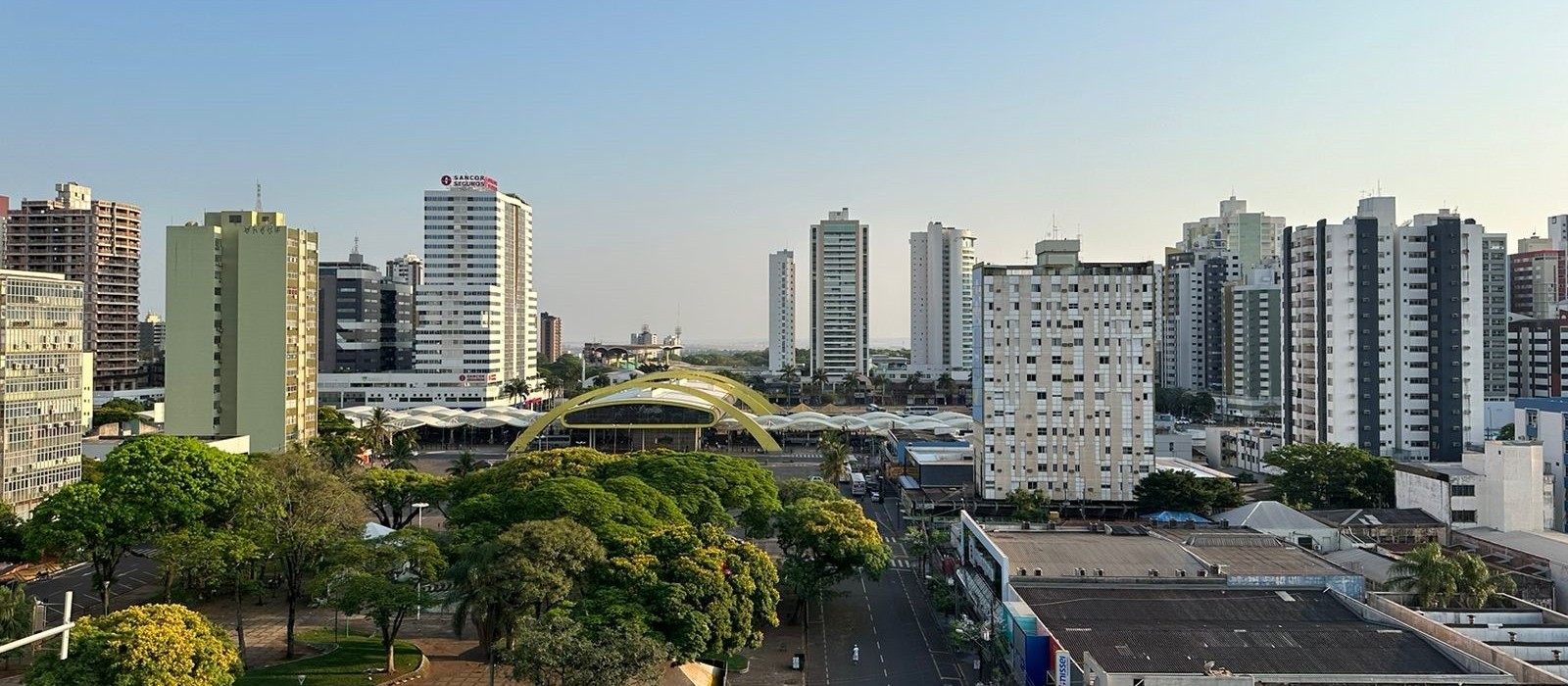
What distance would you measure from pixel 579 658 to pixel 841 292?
5120 inches

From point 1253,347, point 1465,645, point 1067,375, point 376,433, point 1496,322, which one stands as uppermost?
point 1496,322

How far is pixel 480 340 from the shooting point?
116 metres

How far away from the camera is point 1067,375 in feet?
181

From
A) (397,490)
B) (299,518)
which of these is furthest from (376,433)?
(299,518)

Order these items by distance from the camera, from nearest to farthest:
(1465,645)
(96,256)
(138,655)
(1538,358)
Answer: (138,655) < (1465,645) < (1538,358) < (96,256)

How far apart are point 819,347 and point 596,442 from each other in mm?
73630

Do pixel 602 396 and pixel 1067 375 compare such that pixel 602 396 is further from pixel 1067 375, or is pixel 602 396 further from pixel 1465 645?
pixel 1465 645

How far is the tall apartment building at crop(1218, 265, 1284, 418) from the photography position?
102750 millimetres

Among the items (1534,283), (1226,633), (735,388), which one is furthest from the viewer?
(1534,283)

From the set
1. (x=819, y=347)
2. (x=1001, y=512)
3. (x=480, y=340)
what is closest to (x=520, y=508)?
(x=1001, y=512)

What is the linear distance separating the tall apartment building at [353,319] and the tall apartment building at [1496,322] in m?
119

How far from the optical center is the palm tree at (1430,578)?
104 ft

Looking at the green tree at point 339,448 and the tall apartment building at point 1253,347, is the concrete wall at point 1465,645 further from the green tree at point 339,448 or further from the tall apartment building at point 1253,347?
the tall apartment building at point 1253,347

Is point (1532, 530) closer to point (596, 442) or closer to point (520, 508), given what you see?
point (520, 508)
